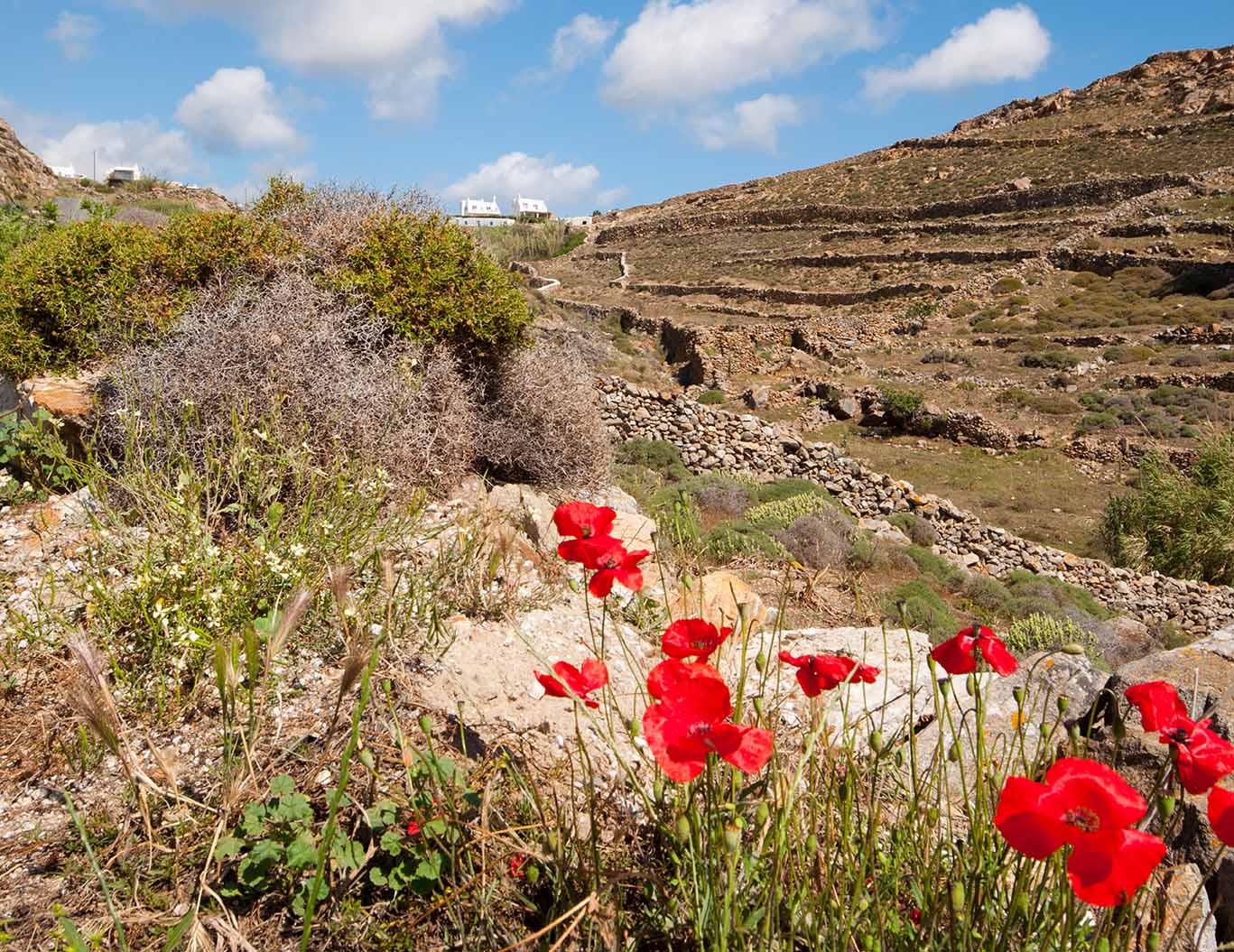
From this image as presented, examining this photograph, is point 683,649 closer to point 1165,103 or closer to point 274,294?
point 274,294

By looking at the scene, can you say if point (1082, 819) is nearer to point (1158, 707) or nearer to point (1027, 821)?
point (1027, 821)

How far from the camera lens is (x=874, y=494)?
12.3 meters

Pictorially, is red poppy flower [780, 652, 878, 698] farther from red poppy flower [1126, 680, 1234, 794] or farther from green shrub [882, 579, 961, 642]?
green shrub [882, 579, 961, 642]

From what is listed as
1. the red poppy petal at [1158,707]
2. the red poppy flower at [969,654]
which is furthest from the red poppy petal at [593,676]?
the red poppy petal at [1158,707]

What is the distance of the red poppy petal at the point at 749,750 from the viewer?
1017mm

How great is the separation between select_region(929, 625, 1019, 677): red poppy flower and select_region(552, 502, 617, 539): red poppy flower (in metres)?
0.63

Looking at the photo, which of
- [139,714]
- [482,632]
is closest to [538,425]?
[482,632]

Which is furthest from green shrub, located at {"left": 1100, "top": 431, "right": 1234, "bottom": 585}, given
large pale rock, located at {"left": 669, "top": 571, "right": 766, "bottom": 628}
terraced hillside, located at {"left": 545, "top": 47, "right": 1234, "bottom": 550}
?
large pale rock, located at {"left": 669, "top": 571, "right": 766, "bottom": 628}

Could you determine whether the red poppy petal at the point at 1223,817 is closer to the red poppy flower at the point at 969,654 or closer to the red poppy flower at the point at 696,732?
the red poppy flower at the point at 969,654

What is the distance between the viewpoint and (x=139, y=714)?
2188 mm

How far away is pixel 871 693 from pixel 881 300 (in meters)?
32.1

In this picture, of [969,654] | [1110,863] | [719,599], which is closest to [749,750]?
[1110,863]

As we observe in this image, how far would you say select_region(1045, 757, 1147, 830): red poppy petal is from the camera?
2.81 ft

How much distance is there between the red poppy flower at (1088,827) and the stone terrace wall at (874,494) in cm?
966
